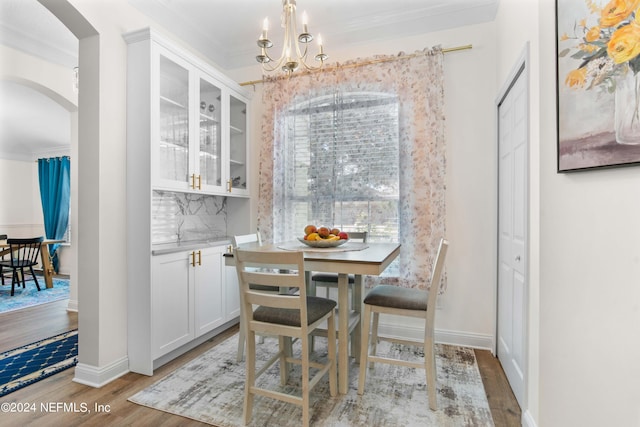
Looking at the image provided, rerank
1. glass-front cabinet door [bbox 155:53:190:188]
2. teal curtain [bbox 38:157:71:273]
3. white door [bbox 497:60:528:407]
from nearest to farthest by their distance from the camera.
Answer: white door [bbox 497:60:528:407], glass-front cabinet door [bbox 155:53:190:188], teal curtain [bbox 38:157:71:273]

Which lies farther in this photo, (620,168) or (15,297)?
(15,297)

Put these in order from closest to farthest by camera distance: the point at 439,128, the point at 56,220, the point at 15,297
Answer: the point at 439,128 → the point at 15,297 → the point at 56,220

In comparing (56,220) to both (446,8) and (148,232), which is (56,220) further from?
(446,8)

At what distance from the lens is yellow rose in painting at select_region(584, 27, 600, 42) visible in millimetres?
1105

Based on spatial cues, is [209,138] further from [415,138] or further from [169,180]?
[415,138]

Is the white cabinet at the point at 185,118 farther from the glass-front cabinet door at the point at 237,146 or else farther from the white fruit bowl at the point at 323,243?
the white fruit bowl at the point at 323,243

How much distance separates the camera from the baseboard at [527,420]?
5.22ft

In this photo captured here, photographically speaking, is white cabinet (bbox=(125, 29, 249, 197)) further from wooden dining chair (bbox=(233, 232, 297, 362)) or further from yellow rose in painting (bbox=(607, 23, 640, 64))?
yellow rose in painting (bbox=(607, 23, 640, 64))

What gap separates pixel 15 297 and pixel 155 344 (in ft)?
12.4

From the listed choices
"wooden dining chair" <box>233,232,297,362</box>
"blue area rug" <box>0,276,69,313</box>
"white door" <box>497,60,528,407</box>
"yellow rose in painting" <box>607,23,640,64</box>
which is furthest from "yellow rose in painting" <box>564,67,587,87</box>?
"blue area rug" <box>0,276,69,313</box>

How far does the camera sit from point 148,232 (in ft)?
7.54

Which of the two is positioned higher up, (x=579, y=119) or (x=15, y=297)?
(x=579, y=119)

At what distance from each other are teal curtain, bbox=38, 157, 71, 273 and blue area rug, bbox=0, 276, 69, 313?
1452mm

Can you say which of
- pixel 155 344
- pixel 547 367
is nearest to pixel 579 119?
pixel 547 367
